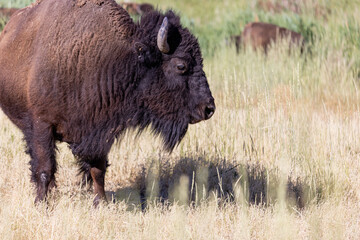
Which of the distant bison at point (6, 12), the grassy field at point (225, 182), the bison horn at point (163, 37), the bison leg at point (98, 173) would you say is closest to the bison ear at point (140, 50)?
the bison horn at point (163, 37)

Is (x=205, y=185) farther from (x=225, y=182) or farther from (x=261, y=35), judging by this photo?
(x=261, y=35)

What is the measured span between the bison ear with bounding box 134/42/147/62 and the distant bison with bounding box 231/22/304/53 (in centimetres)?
729

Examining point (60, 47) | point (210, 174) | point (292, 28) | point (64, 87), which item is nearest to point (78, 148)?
point (64, 87)

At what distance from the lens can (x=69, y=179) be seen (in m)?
5.92

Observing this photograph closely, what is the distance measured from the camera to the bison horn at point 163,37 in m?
4.45

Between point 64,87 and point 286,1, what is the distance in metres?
11.8

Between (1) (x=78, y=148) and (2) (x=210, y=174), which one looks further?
(2) (x=210, y=174)

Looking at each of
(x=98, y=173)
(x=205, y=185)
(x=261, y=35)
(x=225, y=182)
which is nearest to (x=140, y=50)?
(x=98, y=173)

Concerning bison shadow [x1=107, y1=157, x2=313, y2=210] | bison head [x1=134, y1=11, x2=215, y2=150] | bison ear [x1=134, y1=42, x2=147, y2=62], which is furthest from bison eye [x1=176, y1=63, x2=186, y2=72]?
bison shadow [x1=107, y1=157, x2=313, y2=210]

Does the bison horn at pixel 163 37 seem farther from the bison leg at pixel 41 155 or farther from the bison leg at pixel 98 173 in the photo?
the bison leg at pixel 98 173

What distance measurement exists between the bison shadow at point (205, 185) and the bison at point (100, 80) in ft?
2.79

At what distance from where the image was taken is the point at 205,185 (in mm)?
5727

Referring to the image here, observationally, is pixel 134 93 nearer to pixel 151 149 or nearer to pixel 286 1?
pixel 151 149

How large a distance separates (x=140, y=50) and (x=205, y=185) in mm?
1808
